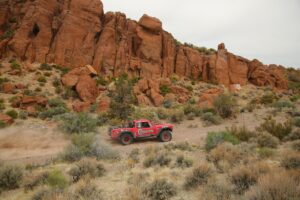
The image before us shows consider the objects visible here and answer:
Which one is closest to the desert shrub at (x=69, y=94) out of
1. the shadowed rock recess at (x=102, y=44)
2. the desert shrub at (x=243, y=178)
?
the shadowed rock recess at (x=102, y=44)

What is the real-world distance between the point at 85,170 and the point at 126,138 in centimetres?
615

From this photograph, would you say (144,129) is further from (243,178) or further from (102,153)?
(243,178)

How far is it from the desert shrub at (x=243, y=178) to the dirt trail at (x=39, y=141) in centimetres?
701

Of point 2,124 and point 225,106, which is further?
point 225,106

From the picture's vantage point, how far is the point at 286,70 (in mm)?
59906

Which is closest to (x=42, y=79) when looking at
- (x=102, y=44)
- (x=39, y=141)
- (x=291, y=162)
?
(x=102, y=44)

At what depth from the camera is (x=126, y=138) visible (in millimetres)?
13492

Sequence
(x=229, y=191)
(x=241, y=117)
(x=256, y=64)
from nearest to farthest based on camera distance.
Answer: (x=229, y=191), (x=241, y=117), (x=256, y=64)

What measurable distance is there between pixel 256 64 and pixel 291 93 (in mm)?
8862

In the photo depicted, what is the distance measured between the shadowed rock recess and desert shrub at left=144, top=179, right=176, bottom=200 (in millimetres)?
30544

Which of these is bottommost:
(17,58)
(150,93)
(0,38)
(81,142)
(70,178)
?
(70,178)

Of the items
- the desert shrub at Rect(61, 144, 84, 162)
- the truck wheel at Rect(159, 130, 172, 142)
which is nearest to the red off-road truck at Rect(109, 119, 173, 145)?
the truck wheel at Rect(159, 130, 172, 142)

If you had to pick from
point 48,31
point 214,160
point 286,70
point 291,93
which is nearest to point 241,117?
point 214,160

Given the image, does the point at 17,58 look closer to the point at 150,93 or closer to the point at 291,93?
the point at 150,93
